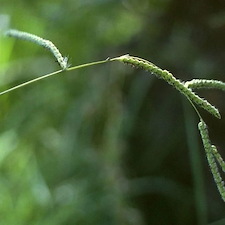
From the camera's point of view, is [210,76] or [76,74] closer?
[210,76]

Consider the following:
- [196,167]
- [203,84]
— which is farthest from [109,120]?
[203,84]

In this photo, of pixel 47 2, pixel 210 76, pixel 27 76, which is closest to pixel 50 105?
pixel 27 76

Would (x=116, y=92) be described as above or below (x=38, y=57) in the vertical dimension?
below

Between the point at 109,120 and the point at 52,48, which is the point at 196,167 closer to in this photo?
the point at 109,120

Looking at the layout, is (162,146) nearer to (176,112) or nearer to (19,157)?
(176,112)

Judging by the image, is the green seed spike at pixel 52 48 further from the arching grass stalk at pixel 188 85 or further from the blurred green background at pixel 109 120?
the blurred green background at pixel 109 120

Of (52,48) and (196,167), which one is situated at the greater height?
(196,167)

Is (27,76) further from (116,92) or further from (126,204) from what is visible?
(126,204)

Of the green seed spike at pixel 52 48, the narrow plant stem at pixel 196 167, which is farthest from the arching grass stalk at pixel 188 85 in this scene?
the narrow plant stem at pixel 196 167

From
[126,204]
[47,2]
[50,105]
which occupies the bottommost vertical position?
[126,204]
